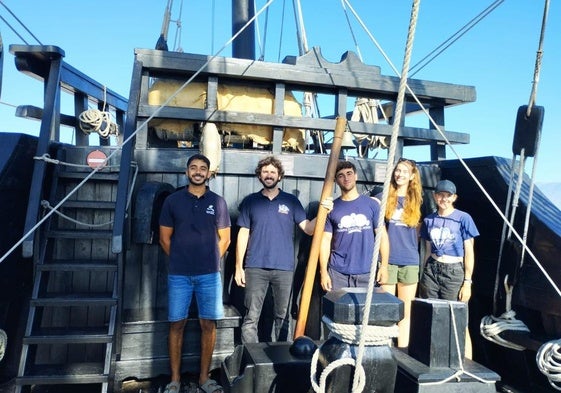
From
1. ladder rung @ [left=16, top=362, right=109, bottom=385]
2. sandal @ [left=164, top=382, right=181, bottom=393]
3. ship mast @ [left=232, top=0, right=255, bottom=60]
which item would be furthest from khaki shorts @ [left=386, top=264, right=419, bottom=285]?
ship mast @ [left=232, top=0, right=255, bottom=60]

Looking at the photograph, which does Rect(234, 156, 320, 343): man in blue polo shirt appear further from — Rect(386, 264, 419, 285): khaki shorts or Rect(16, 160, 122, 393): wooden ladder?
Rect(16, 160, 122, 393): wooden ladder

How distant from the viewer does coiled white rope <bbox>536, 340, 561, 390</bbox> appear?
88.2 inches

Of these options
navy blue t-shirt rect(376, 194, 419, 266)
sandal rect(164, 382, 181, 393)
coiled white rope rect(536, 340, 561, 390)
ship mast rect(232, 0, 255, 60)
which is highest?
ship mast rect(232, 0, 255, 60)

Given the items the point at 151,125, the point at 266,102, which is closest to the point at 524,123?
the point at 266,102

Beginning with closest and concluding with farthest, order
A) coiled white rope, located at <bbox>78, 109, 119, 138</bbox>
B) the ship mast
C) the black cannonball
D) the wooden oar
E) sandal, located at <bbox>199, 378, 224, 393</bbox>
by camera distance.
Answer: the black cannonball
the wooden oar
sandal, located at <bbox>199, 378, 224, 393</bbox>
coiled white rope, located at <bbox>78, 109, 119, 138</bbox>
the ship mast

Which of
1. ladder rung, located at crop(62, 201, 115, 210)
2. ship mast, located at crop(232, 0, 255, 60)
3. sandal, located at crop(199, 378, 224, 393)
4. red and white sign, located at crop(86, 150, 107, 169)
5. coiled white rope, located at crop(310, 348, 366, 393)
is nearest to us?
coiled white rope, located at crop(310, 348, 366, 393)

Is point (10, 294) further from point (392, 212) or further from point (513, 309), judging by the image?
point (513, 309)

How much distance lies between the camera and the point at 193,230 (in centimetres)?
323

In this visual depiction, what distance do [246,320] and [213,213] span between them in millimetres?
916

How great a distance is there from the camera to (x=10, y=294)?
341 centimetres

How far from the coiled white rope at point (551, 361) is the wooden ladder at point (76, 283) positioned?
283 centimetres

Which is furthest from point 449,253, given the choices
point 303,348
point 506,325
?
point 303,348

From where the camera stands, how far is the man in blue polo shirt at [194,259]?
10.5 ft

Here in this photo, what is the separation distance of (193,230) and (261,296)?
782 millimetres
